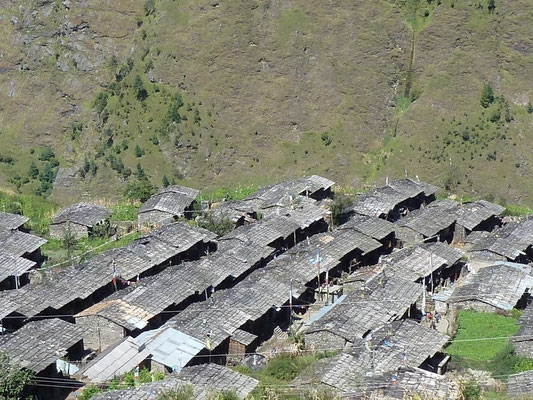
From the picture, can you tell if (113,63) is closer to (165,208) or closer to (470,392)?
(165,208)

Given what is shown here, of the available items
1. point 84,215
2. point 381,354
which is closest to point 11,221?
point 84,215

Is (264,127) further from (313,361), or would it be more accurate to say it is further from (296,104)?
(313,361)

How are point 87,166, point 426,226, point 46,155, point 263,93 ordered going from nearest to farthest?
point 426,226
point 87,166
point 46,155
point 263,93

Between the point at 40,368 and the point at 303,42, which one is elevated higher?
the point at 303,42

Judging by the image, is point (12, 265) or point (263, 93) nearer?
point (12, 265)

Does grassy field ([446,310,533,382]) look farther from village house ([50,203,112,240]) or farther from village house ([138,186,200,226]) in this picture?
village house ([50,203,112,240])

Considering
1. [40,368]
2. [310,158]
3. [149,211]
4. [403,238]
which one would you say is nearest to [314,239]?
[403,238]
